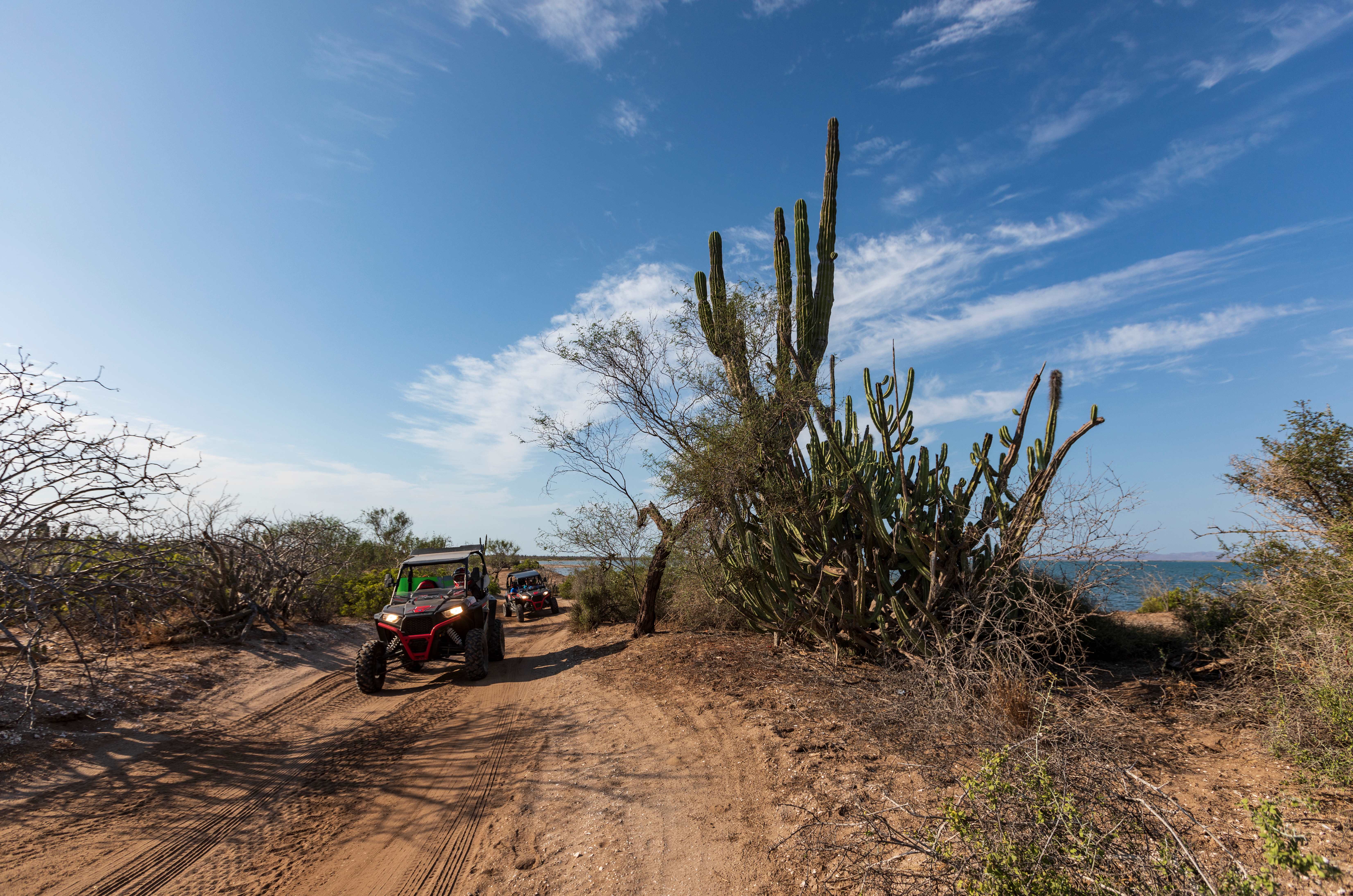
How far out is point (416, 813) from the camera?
460 cm

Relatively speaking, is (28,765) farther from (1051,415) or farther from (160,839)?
(1051,415)

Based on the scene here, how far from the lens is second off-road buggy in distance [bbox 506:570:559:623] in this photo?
66.8 ft

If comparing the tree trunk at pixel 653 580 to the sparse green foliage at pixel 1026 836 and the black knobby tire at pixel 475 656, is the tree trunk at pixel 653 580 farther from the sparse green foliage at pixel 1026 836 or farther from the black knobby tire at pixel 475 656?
the sparse green foliage at pixel 1026 836

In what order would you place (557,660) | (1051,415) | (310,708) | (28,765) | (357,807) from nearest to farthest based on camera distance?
(357,807)
(28,765)
(1051,415)
(310,708)
(557,660)

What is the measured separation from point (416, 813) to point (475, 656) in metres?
4.58

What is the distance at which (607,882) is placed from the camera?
356cm

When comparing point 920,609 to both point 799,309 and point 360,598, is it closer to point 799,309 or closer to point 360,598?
point 799,309

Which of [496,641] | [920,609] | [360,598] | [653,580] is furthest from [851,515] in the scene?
[360,598]

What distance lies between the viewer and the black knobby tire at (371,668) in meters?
8.44

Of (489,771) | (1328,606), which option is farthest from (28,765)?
(1328,606)

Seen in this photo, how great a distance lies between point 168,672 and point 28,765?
3308 mm

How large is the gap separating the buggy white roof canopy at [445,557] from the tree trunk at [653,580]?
3.34m

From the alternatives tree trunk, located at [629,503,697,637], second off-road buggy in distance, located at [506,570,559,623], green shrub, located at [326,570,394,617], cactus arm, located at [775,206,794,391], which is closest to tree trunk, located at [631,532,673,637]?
tree trunk, located at [629,503,697,637]

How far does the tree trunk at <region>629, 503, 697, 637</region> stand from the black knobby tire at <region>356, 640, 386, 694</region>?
486 centimetres
